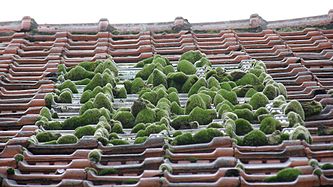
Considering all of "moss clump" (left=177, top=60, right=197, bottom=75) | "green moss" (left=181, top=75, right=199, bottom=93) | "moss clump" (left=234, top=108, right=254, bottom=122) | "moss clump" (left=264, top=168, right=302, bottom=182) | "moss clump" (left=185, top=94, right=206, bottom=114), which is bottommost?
"moss clump" (left=264, top=168, right=302, bottom=182)

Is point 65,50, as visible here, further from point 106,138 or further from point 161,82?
point 106,138

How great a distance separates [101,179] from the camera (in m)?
4.94

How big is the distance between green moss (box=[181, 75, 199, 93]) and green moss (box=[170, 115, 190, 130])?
1072 mm

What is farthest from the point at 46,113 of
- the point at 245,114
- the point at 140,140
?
the point at 245,114

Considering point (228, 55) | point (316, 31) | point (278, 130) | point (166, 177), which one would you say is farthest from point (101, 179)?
point (316, 31)

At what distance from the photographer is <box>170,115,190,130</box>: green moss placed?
604 centimetres

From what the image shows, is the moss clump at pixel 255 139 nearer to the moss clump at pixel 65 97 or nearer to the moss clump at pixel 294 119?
the moss clump at pixel 294 119

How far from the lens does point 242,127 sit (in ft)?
18.7

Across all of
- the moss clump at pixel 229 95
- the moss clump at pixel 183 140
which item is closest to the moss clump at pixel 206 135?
the moss clump at pixel 183 140

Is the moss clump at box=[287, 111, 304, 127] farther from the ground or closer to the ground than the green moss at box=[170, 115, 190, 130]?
closer to the ground

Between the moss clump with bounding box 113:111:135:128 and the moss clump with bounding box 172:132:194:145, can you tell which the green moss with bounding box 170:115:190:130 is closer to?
the moss clump with bounding box 113:111:135:128

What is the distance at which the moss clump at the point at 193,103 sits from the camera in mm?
6344

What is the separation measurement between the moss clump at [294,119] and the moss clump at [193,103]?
868 millimetres

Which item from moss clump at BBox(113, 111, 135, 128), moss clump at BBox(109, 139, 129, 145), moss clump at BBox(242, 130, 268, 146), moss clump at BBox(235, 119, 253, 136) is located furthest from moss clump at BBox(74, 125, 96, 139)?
moss clump at BBox(242, 130, 268, 146)
